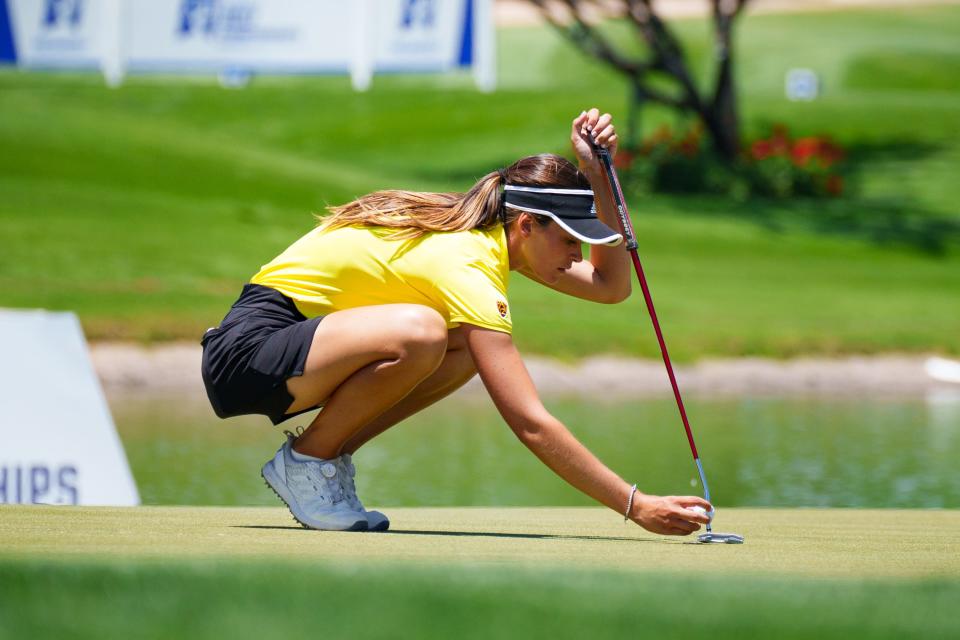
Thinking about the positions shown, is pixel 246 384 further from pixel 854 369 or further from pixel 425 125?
pixel 425 125

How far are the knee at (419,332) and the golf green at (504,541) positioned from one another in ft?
1.63

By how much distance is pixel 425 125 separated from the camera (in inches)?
1339

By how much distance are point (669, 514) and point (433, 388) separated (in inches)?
37.0

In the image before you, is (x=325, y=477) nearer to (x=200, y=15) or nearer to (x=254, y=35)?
(x=254, y=35)

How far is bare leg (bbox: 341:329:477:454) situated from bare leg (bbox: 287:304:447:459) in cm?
12

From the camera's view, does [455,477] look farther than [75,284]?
No

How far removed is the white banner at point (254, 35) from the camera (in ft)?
76.8

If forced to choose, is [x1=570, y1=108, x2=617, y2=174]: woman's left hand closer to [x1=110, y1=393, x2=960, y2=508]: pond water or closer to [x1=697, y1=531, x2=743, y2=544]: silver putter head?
[x1=697, y1=531, x2=743, y2=544]: silver putter head

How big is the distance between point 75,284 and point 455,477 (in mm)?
9814

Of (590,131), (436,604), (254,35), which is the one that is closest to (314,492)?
(590,131)

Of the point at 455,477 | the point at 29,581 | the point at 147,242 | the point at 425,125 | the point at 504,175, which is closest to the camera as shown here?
the point at 29,581

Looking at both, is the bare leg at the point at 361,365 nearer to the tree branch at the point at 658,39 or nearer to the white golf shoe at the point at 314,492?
the white golf shoe at the point at 314,492

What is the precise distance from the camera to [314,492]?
4594 mm

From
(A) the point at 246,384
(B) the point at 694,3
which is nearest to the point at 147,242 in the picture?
(A) the point at 246,384
